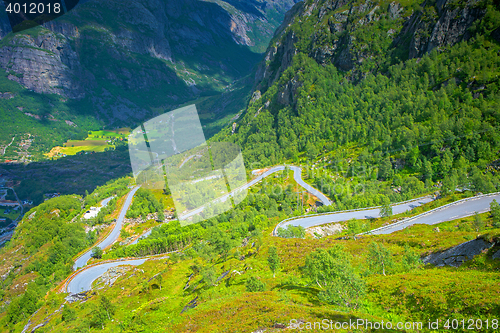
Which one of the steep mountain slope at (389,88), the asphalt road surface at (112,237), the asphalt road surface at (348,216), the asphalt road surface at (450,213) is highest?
the steep mountain slope at (389,88)

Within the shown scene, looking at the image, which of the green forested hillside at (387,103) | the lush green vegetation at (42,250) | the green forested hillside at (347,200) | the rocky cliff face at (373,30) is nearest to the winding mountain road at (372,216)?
the green forested hillside at (347,200)

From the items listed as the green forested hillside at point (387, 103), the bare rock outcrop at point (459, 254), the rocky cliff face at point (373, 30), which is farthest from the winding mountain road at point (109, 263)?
the rocky cliff face at point (373, 30)

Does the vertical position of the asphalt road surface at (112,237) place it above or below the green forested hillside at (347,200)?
below

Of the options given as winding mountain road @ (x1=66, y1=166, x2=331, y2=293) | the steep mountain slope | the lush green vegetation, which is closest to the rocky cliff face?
the steep mountain slope

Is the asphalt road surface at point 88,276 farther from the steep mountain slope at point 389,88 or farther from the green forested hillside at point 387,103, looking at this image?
the steep mountain slope at point 389,88

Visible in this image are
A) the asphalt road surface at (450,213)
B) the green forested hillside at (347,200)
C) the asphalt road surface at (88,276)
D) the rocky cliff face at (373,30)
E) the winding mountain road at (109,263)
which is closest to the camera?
the green forested hillside at (347,200)

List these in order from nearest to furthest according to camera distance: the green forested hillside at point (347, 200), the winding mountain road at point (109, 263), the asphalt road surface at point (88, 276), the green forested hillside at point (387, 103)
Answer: the green forested hillside at point (347, 200), the asphalt road surface at point (88, 276), the winding mountain road at point (109, 263), the green forested hillside at point (387, 103)

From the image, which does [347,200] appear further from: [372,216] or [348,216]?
[372,216]

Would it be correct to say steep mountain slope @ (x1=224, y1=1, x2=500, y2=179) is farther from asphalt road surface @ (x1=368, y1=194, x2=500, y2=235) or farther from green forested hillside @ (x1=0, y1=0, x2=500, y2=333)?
asphalt road surface @ (x1=368, y1=194, x2=500, y2=235)

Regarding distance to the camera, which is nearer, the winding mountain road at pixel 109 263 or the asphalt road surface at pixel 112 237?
the winding mountain road at pixel 109 263

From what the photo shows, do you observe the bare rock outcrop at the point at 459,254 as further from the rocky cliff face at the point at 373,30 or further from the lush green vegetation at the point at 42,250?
the rocky cliff face at the point at 373,30
